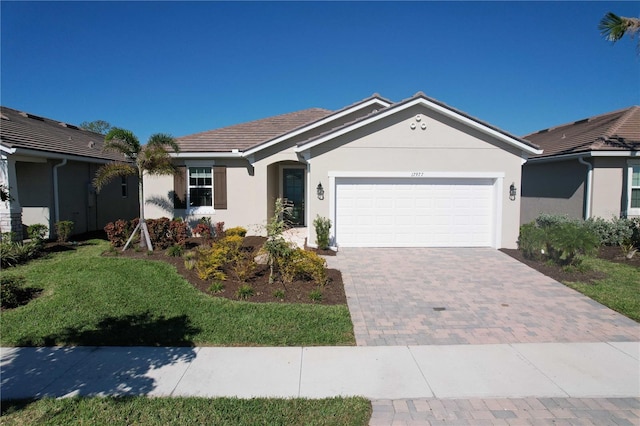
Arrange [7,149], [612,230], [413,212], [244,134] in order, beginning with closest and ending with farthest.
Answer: [7,149] < [413,212] < [612,230] < [244,134]

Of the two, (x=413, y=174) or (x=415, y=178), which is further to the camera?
(x=415, y=178)

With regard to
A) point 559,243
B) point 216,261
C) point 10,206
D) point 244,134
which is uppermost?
point 244,134

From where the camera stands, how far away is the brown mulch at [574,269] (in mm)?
8875

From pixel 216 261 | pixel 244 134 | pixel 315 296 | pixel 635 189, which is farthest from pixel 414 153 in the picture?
pixel 635 189

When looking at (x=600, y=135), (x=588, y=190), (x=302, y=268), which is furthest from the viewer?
(x=600, y=135)

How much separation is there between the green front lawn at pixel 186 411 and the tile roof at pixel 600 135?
1217 cm

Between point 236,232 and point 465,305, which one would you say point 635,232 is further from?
point 236,232

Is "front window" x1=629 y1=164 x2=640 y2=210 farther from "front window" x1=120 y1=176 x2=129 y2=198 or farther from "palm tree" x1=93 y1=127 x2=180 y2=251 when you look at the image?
"front window" x1=120 y1=176 x2=129 y2=198

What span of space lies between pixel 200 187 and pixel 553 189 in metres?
14.4

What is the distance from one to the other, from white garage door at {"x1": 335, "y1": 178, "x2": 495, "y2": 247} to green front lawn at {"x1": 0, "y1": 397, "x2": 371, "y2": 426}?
838cm

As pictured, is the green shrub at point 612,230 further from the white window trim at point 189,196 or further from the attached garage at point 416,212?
the white window trim at point 189,196

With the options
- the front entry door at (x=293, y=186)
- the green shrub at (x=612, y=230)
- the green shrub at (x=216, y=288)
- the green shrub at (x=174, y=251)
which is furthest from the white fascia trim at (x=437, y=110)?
the green shrub at (x=216, y=288)

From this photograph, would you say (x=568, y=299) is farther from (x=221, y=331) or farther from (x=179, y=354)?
(x=179, y=354)

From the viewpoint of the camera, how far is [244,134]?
15.5 meters
